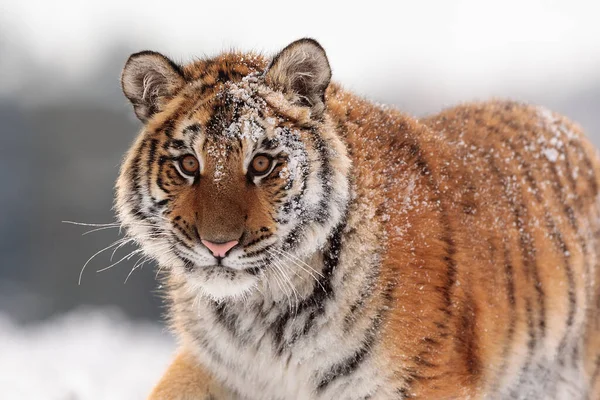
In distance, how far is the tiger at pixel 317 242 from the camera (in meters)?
A: 2.85

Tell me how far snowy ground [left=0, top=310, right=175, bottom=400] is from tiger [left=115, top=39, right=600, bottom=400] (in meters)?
1.12

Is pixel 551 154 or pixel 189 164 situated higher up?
pixel 551 154

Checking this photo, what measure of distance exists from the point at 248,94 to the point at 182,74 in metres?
0.36

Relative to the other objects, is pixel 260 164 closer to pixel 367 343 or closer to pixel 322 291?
pixel 322 291

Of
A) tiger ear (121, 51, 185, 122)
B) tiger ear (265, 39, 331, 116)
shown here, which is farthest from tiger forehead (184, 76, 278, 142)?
tiger ear (121, 51, 185, 122)

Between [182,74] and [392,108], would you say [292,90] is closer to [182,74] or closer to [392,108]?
[182,74]

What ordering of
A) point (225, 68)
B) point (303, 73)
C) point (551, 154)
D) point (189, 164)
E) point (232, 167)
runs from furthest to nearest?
point (551, 154)
point (225, 68)
point (303, 73)
point (189, 164)
point (232, 167)

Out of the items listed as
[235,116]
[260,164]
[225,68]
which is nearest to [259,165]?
[260,164]

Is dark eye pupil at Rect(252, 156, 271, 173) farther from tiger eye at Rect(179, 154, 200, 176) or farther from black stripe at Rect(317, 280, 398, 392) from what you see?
black stripe at Rect(317, 280, 398, 392)

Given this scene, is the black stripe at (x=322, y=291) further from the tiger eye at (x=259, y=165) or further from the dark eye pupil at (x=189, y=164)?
the dark eye pupil at (x=189, y=164)

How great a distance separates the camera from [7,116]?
15492mm

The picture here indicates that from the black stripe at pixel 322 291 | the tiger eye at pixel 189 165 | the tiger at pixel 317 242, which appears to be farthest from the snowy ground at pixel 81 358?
the tiger eye at pixel 189 165

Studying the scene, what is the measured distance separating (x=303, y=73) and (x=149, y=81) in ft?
2.21

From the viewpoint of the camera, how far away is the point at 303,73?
9.86ft
